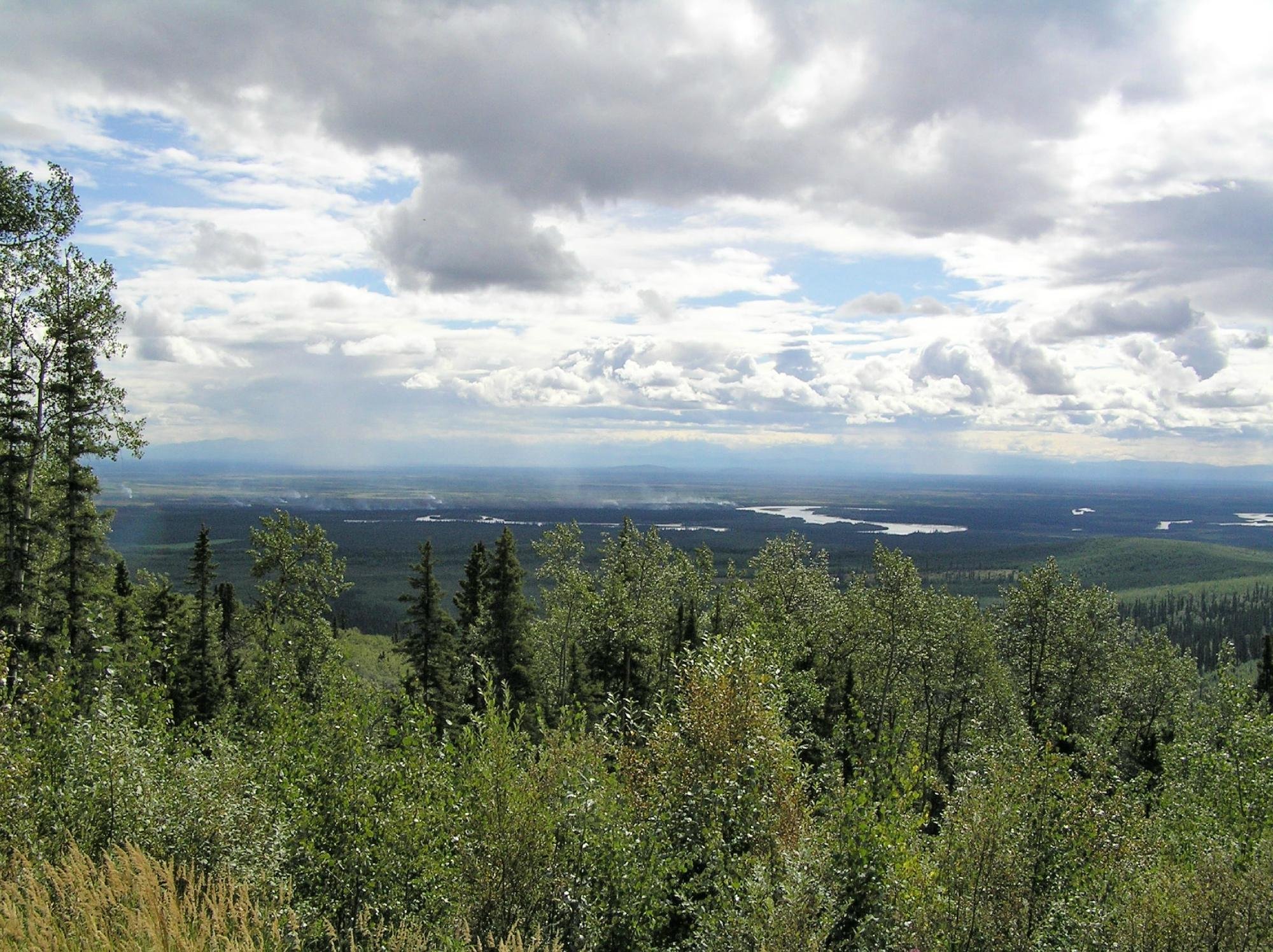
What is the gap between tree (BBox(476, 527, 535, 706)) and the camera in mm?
45000

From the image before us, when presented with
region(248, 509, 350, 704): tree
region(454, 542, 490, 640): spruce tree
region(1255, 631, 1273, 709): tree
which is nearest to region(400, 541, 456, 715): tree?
region(454, 542, 490, 640): spruce tree

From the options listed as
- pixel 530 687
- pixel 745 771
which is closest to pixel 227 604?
pixel 530 687

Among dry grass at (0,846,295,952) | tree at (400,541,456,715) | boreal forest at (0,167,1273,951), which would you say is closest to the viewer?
dry grass at (0,846,295,952)

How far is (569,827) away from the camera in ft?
47.1

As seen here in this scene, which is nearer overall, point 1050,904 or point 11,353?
point 1050,904

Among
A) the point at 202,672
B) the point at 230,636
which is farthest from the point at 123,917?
the point at 230,636

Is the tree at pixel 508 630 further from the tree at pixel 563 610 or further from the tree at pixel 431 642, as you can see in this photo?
the tree at pixel 563 610

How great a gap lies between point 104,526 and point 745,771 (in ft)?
76.8

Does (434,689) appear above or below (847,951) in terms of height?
below

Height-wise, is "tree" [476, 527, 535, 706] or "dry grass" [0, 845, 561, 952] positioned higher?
"dry grass" [0, 845, 561, 952]

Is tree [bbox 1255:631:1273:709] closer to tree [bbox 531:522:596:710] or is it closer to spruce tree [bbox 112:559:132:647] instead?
tree [bbox 531:522:596:710]

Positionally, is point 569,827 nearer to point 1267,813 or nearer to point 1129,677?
point 1267,813

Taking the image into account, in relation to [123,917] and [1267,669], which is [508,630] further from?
[1267,669]

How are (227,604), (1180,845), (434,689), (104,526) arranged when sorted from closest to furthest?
(1180,845)
(104,526)
(434,689)
(227,604)
